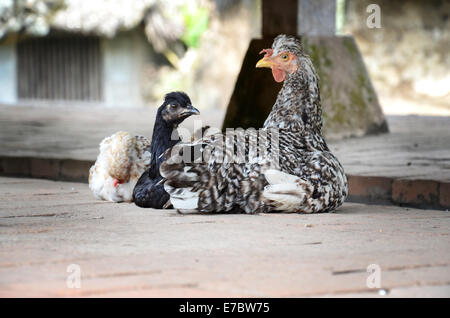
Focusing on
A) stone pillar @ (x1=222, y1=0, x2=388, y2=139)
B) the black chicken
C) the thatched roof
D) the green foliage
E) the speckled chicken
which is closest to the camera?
the speckled chicken

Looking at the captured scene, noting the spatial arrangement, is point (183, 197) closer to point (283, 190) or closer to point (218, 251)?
point (283, 190)

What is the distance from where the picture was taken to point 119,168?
19.0 ft

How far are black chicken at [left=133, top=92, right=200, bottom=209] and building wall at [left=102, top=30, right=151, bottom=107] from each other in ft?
55.9

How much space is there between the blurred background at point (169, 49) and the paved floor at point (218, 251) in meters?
13.1

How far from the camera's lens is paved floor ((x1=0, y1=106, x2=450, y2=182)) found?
678 centimetres

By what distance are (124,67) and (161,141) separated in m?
17.4

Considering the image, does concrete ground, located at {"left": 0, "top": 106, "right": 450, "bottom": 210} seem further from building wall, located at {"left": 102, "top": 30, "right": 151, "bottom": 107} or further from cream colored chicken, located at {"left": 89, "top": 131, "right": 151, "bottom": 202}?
building wall, located at {"left": 102, "top": 30, "right": 151, "bottom": 107}

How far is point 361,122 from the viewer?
29.4 ft

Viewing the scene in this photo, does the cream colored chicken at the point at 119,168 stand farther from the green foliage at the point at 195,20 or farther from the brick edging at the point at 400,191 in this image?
the green foliage at the point at 195,20

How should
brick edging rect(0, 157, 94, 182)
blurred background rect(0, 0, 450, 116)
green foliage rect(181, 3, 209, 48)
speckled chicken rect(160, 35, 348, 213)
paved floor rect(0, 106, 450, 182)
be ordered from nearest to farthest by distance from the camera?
1. speckled chicken rect(160, 35, 348, 213)
2. paved floor rect(0, 106, 450, 182)
3. brick edging rect(0, 157, 94, 182)
4. blurred background rect(0, 0, 450, 116)
5. green foliage rect(181, 3, 209, 48)

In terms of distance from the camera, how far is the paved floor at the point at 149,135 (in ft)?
22.2

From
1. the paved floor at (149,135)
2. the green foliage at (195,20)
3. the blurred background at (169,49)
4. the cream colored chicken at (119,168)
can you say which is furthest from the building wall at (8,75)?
the cream colored chicken at (119,168)

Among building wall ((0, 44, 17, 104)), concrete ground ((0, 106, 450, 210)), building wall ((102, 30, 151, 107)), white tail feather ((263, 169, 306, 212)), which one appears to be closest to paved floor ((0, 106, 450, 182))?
concrete ground ((0, 106, 450, 210))

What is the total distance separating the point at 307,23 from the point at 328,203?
393 cm
